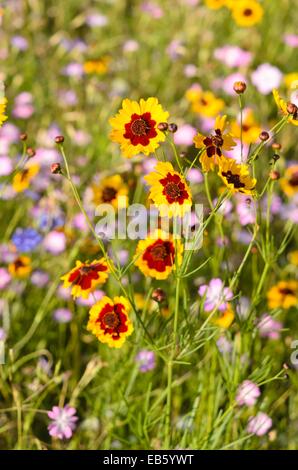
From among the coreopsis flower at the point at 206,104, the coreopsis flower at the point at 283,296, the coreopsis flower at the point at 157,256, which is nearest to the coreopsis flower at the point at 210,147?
the coreopsis flower at the point at 157,256

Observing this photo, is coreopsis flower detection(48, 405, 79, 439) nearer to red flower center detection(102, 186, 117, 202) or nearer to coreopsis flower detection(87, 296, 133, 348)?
coreopsis flower detection(87, 296, 133, 348)

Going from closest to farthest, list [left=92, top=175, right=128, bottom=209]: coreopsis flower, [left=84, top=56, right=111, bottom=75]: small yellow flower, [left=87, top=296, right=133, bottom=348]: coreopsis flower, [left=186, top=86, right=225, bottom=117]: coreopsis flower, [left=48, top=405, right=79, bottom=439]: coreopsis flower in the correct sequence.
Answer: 1. [left=87, top=296, right=133, bottom=348]: coreopsis flower
2. [left=48, top=405, right=79, bottom=439]: coreopsis flower
3. [left=92, top=175, right=128, bottom=209]: coreopsis flower
4. [left=186, top=86, right=225, bottom=117]: coreopsis flower
5. [left=84, top=56, right=111, bottom=75]: small yellow flower

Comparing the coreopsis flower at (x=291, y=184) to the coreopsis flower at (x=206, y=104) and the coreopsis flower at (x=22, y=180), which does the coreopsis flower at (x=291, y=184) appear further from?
the coreopsis flower at (x=22, y=180)

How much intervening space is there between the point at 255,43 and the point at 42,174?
4.27 ft

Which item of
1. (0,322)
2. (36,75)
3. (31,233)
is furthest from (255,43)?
(0,322)

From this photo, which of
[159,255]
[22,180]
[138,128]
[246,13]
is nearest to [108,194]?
[22,180]

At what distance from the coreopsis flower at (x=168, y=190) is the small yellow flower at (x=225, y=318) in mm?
475

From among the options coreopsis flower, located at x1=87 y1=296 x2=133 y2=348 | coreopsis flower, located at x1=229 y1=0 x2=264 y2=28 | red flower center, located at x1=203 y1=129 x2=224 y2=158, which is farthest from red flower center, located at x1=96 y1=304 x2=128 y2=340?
coreopsis flower, located at x1=229 y1=0 x2=264 y2=28

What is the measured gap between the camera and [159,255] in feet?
4.17

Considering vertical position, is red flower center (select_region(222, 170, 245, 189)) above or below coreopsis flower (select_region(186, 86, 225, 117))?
below

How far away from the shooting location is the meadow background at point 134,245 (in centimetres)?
141

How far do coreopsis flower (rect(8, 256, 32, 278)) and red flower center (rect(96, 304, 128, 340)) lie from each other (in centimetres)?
57

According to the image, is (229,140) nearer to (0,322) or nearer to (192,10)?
(0,322)

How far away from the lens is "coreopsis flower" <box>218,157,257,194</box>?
1.07 metres
